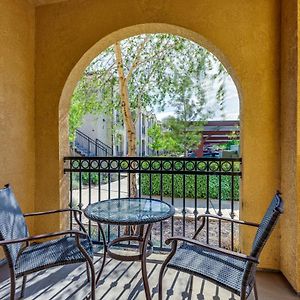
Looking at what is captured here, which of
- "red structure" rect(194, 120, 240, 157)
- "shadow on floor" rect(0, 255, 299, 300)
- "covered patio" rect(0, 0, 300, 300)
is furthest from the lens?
"red structure" rect(194, 120, 240, 157)

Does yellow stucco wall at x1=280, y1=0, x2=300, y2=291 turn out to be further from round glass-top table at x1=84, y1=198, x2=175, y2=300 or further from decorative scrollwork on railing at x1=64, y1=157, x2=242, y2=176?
round glass-top table at x1=84, y1=198, x2=175, y2=300

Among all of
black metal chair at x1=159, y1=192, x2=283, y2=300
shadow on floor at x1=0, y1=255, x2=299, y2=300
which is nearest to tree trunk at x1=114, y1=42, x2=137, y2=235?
shadow on floor at x1=0, y1=255, x2=299, y2=300

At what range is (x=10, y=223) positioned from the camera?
73.5 inches

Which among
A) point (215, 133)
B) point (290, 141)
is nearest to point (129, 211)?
point (290, 141)

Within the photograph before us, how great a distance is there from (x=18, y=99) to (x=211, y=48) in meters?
2.08

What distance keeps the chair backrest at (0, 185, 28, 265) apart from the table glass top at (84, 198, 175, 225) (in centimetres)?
50

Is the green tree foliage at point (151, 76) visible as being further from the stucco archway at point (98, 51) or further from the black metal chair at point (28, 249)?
the black metal chair at point (28, 249)

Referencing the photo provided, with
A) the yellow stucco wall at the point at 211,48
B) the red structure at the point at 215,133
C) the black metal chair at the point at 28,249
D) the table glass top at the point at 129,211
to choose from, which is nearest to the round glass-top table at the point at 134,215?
the table glass top at the point at 129,211

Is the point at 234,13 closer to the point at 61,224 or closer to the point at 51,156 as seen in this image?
the point at 51,156

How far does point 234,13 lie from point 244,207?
1.90 metres

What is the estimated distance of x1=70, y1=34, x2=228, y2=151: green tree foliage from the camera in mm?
5148

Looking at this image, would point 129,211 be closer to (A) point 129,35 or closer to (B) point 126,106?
(A) point 129,35

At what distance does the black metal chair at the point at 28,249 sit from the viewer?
5.44ft

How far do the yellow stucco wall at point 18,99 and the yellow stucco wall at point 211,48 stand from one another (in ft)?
0.31
